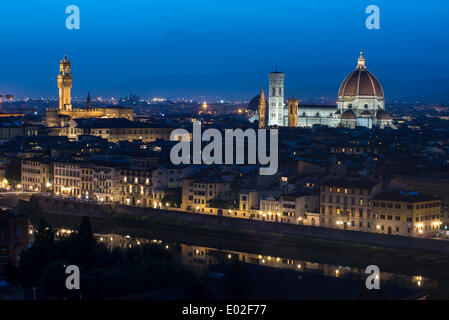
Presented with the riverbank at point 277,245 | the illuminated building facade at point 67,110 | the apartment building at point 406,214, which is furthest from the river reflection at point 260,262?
the illuminated building facade at point 67,110

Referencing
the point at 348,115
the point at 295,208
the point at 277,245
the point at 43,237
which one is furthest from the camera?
the point at 348,115

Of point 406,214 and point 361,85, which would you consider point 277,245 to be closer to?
point 406,214

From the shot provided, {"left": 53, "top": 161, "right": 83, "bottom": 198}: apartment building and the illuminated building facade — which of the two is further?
the illuminated building facade

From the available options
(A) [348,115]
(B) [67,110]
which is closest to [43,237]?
(A) [348,115]

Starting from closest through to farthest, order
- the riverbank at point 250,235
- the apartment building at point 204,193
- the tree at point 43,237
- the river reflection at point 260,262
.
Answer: the tree at point 43,237 < the river reflection at point 260,262 < the riverbank at point 250,235 < the apartment building at point 204,193

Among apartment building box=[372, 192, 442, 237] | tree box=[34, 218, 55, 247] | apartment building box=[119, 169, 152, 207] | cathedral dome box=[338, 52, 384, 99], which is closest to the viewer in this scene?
tree box=[34, 218, 55, 247]

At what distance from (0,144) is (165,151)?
10759mm

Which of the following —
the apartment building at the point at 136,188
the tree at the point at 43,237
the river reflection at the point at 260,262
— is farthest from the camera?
the apartment building at the point at 136,188

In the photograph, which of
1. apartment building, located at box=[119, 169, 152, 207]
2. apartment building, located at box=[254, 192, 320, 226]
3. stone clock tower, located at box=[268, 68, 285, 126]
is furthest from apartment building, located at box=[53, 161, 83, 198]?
stone clock tower, located at box=[268, 68, 285, 126]

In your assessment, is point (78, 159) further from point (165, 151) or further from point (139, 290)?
point (139, 290)

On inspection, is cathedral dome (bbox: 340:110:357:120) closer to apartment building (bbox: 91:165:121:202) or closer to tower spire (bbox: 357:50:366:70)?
tower spire (bbox: 357:50:366:70)

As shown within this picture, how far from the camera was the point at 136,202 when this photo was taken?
3647 centimetres

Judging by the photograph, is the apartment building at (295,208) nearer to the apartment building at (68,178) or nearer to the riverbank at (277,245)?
the riverbank at (277,245)

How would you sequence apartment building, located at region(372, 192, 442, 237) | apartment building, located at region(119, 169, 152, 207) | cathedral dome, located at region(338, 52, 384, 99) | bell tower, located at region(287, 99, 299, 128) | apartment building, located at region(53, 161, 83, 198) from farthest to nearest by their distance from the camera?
bell tower, located at region(287, 99, 299, 128)
cathedral dome, located at region(338, 52, 384, 99)
apartment building, located at region(53, 161, 83, 198)
apartment building, located at region(119, 169, 152, 207)
apartment building, located at region(372, 192, 442, 237)
